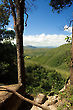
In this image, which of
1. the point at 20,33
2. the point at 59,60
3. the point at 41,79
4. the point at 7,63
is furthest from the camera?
the point at 59,60

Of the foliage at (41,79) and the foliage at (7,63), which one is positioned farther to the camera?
the foliage at (41,79)

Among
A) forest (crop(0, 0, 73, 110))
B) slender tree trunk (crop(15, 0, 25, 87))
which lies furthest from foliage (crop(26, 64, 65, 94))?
slender tree trunk (crop(15, 0, 25, 87))

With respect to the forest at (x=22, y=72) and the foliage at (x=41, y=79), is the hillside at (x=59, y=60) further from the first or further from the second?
the foliage at (x=41, y=79)

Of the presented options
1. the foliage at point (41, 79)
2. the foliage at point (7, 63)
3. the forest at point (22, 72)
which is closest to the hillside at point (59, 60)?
the forest at point (22, 72)

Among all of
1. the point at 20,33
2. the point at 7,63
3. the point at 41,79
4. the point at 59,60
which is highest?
the point at 20,33

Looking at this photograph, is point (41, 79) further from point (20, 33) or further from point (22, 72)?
point (20, 33)

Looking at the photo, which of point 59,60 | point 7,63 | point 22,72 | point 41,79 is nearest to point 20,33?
point 22,72

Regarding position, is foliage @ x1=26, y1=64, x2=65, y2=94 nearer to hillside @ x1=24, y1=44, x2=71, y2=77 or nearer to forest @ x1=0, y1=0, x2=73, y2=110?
forest @ x1=0, y1=0, x2=73, y2=110

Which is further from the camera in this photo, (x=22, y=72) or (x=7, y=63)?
(x=7, y=63)

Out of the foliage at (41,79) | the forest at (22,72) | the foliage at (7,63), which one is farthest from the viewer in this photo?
the foliage at (41,79)

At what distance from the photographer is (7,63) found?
9141 mm

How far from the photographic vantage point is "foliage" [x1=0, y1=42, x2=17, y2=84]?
8.90 m

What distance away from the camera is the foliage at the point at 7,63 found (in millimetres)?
8904

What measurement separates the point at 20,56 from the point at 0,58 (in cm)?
700
